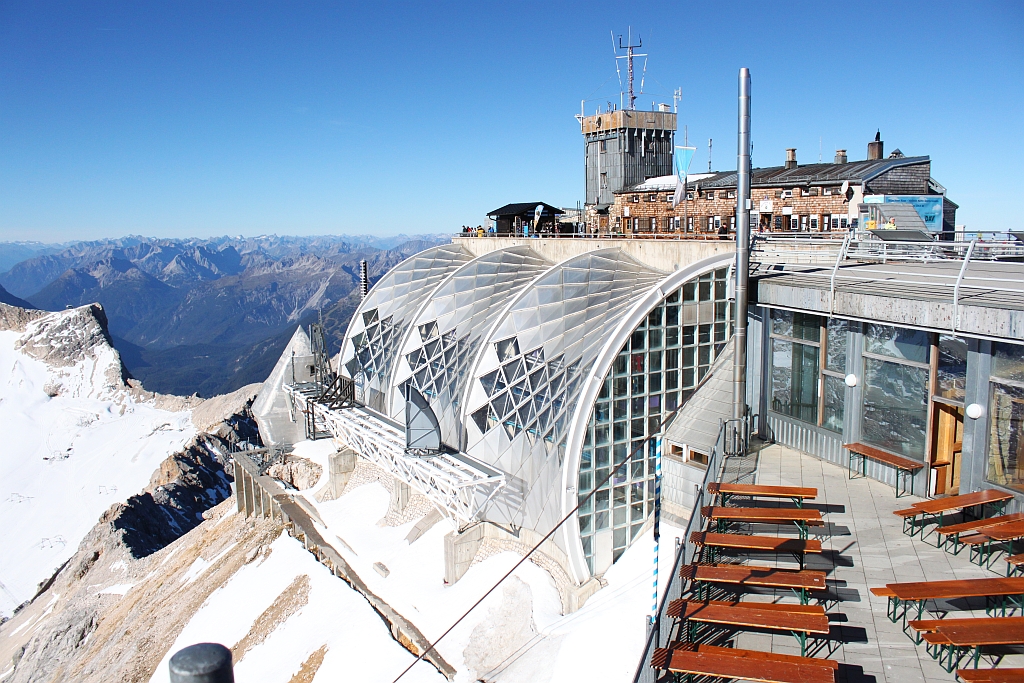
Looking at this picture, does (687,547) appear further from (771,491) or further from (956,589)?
(956,589)

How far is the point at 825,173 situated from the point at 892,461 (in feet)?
73.5

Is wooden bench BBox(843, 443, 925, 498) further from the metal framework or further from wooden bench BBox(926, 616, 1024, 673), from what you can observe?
the metal framework

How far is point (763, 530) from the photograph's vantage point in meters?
10.6

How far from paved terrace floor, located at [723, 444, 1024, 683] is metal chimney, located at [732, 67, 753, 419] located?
5.70 feet

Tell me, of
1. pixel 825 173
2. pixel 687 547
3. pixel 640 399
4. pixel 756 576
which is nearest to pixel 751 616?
pixel 756 576

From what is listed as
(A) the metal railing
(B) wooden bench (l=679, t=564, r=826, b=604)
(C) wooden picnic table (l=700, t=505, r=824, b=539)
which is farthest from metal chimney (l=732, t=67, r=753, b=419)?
(B) wooden bench (l=679, t=564, r=826, b=604)

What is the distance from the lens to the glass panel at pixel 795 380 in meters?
13.5

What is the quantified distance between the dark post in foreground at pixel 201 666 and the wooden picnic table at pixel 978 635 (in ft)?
24.3

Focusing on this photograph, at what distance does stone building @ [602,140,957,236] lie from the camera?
2816cm

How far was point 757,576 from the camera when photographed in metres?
8.73

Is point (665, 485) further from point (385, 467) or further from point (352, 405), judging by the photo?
point (352, 405)

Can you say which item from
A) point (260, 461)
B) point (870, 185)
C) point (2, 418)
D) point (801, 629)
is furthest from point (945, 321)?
point (2, 418)

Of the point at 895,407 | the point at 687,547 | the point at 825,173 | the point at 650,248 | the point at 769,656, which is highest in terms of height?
the point at 825,173

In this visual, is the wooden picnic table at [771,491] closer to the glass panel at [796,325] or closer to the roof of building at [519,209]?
the glass panel at [796,325]
